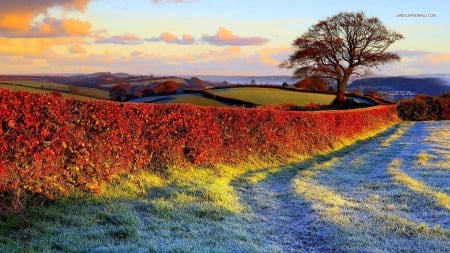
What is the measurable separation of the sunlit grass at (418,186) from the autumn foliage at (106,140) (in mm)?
4456

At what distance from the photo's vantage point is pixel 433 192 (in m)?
12.1

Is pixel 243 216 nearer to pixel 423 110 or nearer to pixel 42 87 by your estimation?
pixel 42 87

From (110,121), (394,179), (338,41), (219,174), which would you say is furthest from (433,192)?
(338,41)

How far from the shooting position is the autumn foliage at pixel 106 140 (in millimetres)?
8734

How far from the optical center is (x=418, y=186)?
1297 centimetres

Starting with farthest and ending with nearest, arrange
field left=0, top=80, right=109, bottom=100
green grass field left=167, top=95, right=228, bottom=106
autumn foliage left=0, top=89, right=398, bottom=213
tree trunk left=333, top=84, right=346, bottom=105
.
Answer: tree trunk left=333, top=84, right=346, bottom=105, green grass field left=167, top=95, right=228, bottom=106, field left=0, top=80, right=109, bottom=100, autumn foliage left=0, top=89, right=398, bottom=213

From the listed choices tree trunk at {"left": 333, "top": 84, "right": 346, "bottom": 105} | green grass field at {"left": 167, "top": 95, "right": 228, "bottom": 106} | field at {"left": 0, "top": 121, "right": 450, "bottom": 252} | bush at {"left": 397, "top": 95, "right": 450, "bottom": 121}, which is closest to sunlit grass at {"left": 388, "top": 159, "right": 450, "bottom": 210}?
field at {"left": 0, "top": 121, "right": 450, "bottom": 252}

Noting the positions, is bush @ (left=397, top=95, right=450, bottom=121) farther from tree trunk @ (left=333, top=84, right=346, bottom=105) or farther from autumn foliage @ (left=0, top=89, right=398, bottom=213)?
autumn foliage @ (left=0, top=89, right=398, bottom=213)

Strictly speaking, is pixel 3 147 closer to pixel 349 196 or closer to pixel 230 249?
pixel 230 249

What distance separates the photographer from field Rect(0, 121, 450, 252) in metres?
7.56

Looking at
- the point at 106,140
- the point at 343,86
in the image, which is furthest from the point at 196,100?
the point at 106,140

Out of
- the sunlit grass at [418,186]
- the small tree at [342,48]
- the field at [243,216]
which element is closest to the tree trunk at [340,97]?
the small tree at [342,48]

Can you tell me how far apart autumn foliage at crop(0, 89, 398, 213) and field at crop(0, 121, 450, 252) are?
1.58 ft

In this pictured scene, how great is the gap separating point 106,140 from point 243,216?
381cm
